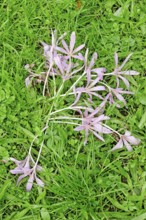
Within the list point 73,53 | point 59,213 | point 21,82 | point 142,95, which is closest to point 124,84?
point 142,95

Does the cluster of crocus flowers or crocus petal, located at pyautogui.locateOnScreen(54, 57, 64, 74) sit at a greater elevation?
crocus petal, located at pyautogui.locateOnScreen(54, 57, 64, 74)

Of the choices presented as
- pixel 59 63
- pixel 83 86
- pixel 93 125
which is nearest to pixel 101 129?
pixel 93 125

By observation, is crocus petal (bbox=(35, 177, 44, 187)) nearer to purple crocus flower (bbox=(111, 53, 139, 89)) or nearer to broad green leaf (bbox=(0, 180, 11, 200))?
broad green leaf (bbox=(0, 180, 11, 200))

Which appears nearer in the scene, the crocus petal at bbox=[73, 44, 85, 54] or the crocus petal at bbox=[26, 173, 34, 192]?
the crocus petal at bbox=[26, 173, 34, 192]

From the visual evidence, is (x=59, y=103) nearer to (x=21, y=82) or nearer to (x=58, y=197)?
(x=21, y=82)

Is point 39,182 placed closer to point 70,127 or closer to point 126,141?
point 70,127

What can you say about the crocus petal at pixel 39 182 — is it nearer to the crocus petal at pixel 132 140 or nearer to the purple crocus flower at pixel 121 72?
the crocus petal at pixel 132 140

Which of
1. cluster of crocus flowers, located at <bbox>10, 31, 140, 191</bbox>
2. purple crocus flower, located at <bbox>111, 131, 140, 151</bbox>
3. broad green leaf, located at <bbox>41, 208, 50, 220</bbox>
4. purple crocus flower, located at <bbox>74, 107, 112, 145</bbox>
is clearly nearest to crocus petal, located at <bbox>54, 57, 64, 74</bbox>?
cluster of crocus flowers, located at <bbox>10, 31, 140, 191</bbox>
